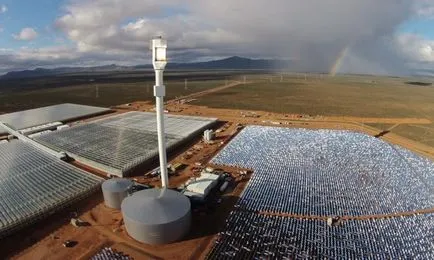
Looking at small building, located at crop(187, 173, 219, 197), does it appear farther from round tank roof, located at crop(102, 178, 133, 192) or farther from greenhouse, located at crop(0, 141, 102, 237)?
greenhouse, located at crop(0, 141, 102, 237)

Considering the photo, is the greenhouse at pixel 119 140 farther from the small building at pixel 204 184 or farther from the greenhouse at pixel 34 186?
the small building at pixel 204 184

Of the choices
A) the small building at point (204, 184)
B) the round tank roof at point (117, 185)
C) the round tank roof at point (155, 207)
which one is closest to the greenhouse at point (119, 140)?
the round tank roof at point (117, 185)

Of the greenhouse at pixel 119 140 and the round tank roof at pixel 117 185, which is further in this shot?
the greenhouse at pixel 119 140

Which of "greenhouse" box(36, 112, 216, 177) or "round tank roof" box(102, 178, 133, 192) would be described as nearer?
"round tank roof" box(102, 178, 133, 192)

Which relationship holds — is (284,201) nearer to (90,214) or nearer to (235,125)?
(90,214)

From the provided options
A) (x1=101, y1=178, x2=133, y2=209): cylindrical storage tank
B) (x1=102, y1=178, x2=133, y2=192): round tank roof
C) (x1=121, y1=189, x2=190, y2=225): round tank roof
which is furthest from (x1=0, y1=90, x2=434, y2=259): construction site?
(x1=121, y1=189, x2=190, y2=225): round tank roof

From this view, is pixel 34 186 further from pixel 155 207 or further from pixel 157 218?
pixel 157 218

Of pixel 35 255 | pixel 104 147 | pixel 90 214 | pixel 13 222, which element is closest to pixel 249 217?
pixel 90 214
